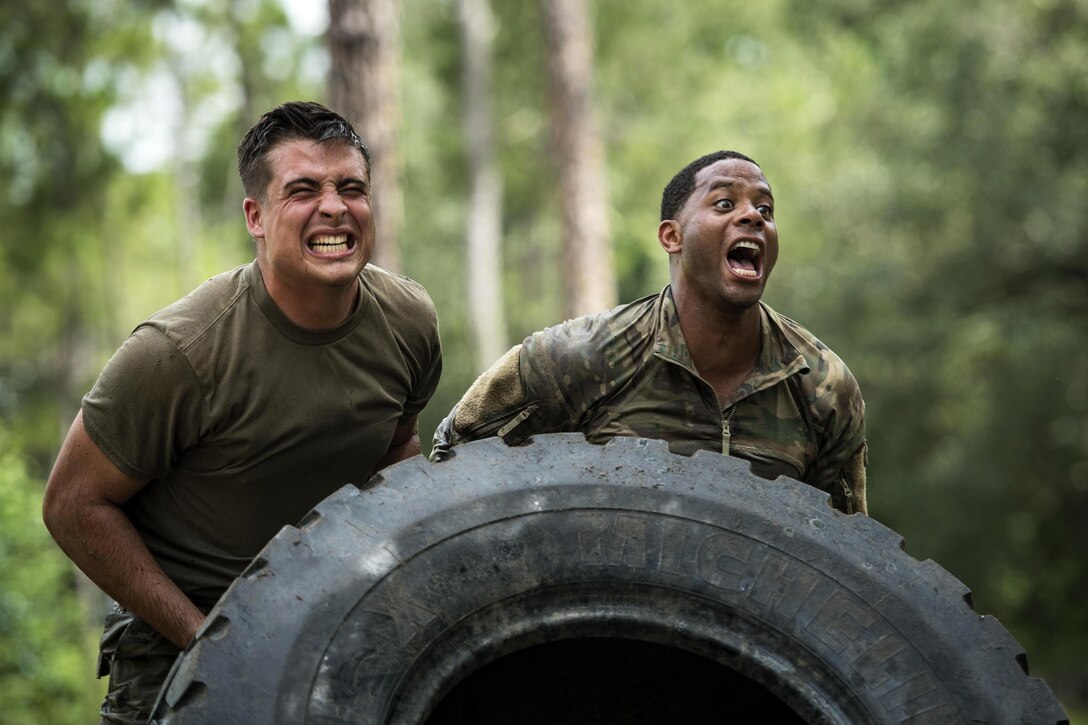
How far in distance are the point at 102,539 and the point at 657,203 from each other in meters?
27.0

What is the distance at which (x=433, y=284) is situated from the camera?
31.6 m

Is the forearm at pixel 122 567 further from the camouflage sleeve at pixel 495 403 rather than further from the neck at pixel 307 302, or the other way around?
the camouflage sleeve at pixel 495 403

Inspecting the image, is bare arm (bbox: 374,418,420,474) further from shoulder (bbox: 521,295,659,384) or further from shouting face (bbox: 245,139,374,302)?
shouting face (bbox: 245,139,374,302)

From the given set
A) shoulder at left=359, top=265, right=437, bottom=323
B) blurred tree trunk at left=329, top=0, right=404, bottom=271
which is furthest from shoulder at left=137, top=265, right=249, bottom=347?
blurred tree trunk at left=329, top=0, right=404, bottom=271

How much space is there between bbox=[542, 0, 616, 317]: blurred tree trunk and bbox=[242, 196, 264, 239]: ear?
39.7 feet

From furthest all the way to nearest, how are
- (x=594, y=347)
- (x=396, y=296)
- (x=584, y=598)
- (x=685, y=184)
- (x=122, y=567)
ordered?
(x=685, y=184)
(x=594, y=347)
(x=396, y=296)
(x=122, y=567)
(x=584, y=598)

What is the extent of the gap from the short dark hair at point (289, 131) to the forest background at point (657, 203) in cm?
796

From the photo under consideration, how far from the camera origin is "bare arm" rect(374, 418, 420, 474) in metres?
4.21

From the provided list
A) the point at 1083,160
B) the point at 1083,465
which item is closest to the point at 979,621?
the point at 1083,160

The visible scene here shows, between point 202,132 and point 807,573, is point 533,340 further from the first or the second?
point 202,132

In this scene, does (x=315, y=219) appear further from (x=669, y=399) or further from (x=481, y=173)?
(x=481, y=173)

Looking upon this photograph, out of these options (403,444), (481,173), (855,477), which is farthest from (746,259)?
(481,173)

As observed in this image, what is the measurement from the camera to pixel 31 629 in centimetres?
1142

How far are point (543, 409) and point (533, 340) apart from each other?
0.22m
